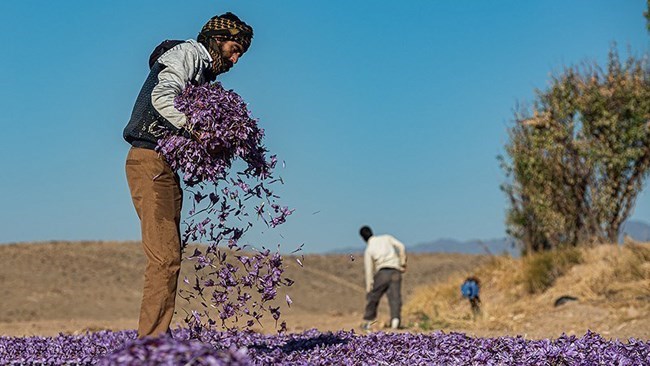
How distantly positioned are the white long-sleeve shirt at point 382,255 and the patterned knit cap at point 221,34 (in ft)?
29.1

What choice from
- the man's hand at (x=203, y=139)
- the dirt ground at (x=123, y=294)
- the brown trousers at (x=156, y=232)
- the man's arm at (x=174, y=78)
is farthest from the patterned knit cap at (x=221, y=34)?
the dirt ground at (x=123, y=294)

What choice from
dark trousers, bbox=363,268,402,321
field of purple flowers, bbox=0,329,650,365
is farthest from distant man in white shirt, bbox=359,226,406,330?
field of purple flowers, bbox=0,329,650,365

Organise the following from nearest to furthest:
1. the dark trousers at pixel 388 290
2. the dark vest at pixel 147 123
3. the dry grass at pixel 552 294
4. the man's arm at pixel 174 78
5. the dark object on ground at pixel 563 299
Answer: the man's arm at pixel 174 78
the dark vest at pixel 147 123
the dry grass at pixel 552 294
the dark trousers at pixel 388 290
the dark object on ground at pixel 563 299

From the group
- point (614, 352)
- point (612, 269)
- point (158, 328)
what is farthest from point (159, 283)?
point (612, 269)

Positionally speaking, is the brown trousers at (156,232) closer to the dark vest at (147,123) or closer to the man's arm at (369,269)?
the dark vest at (147,123)

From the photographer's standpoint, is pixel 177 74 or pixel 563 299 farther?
pixel 563 299

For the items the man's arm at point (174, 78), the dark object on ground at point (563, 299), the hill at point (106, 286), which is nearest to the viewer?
the man's arm at point (174, 78)

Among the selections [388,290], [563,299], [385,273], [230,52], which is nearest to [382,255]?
[385,273]

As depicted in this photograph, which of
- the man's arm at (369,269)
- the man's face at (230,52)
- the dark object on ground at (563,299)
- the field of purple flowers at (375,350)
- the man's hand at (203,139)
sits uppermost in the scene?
the man's face at (230,52)

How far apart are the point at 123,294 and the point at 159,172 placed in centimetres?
1948

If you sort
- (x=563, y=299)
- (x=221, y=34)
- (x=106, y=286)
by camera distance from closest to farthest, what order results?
(x=221, y=34) < (x=563, y=299) < (x=106, y=286)

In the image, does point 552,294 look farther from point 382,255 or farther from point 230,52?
point 230,52

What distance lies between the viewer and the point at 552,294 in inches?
693

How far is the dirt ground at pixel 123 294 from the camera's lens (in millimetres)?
15703
